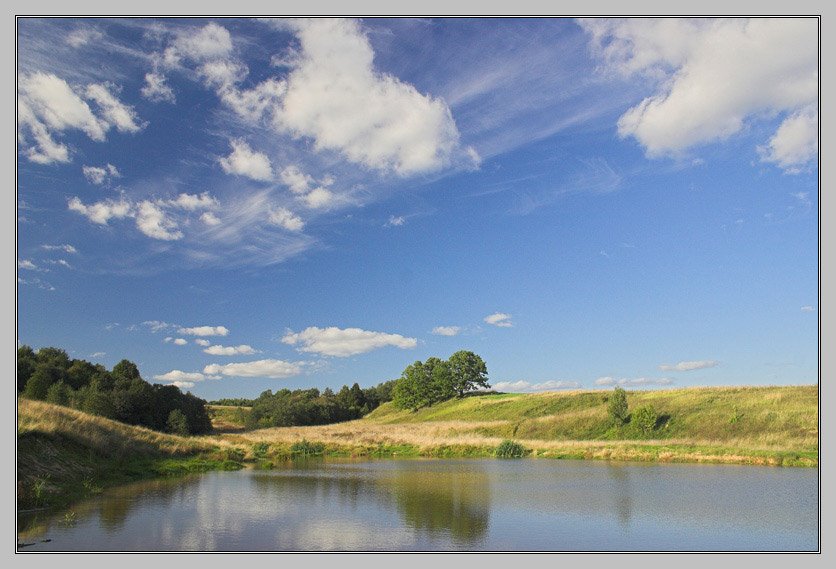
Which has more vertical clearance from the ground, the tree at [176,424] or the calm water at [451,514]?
the tree at [176,424]

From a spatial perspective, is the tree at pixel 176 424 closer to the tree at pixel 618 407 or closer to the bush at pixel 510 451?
the bush at pixel 510 451

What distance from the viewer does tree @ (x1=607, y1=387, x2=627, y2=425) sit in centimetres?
5766

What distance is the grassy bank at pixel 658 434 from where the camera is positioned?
44.0 m

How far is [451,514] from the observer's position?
22.0m

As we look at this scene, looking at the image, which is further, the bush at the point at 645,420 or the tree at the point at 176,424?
the tree at the point at 176,424

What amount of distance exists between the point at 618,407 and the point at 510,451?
14498 millimetres

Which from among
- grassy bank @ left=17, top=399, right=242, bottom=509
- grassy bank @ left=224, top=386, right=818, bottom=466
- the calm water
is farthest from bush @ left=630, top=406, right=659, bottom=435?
grassy bank @ left=17, top=399, right=242, bottom=509

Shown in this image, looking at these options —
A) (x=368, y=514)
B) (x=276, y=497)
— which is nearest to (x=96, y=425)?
(x=276, y=497)

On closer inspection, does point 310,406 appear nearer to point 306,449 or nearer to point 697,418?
point 306,449

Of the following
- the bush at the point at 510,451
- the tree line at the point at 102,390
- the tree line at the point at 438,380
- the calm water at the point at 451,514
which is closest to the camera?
the calm water at the point at 451,514

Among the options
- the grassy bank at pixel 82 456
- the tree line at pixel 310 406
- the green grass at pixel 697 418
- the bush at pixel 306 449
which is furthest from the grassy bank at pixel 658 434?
the tree line at pixel 310 406

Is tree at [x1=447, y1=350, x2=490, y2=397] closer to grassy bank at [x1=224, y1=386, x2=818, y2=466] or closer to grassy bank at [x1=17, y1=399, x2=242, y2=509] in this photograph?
grassy bank at [x1=224, y1=386, x2=818, y2=466]

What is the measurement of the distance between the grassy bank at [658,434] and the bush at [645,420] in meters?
0.56

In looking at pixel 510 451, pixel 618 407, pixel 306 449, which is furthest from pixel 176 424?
pixel 618 407
